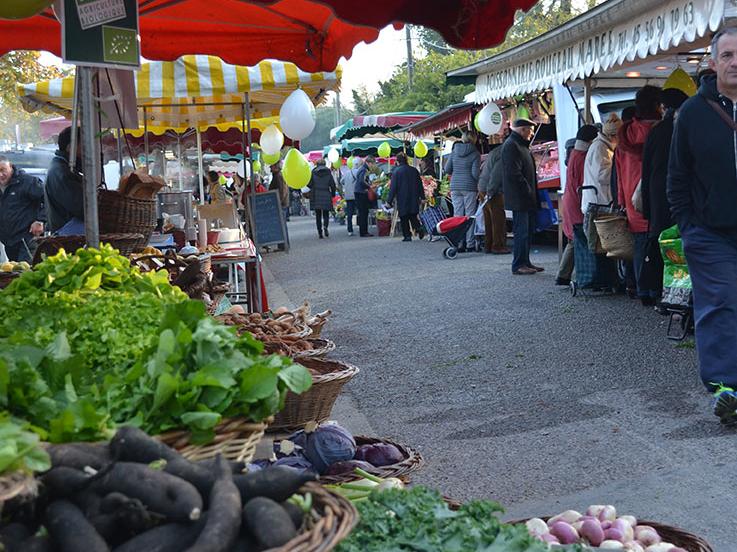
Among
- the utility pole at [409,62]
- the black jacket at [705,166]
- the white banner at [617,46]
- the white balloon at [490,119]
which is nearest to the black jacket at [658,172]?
the white banner at [617,46]

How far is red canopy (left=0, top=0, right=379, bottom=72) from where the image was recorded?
269 inches

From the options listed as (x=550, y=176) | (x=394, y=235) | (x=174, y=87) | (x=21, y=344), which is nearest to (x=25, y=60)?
(x=394, y=235)

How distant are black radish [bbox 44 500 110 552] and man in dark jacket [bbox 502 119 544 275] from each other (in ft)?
38.2

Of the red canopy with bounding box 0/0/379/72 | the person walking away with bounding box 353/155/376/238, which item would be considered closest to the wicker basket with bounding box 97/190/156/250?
the red canopy with bounding box 0/0/379/72

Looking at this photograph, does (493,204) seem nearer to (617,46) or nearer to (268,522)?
(617,46)

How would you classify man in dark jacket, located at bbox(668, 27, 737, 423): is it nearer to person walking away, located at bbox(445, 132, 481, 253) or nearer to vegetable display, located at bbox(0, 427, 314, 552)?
vegetable display, located at bbox(0, 427, 314, 552)

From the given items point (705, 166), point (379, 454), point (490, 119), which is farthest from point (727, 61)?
point (490, 119)

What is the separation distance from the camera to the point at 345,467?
4301mm

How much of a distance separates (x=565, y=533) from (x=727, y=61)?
3347mm

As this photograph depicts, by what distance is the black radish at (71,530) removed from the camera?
1.95 metres

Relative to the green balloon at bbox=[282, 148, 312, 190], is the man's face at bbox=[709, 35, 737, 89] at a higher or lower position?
higher

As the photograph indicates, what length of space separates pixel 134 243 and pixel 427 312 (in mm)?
5651

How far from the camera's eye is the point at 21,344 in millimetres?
2883

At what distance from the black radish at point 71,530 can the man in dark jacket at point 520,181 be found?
38.2 feet
